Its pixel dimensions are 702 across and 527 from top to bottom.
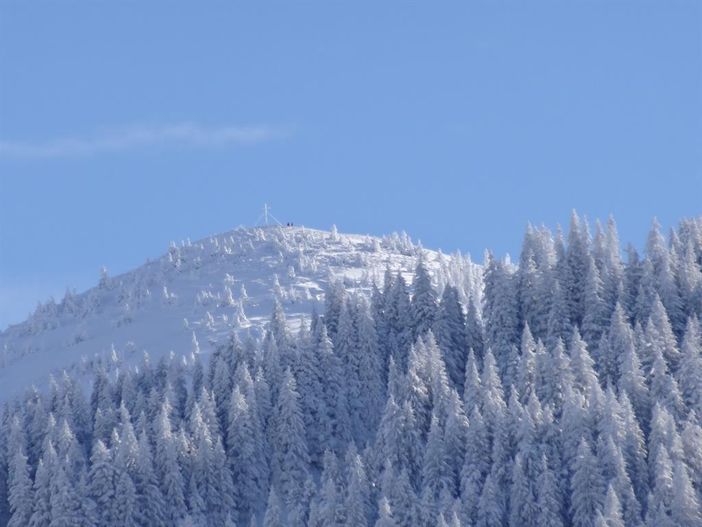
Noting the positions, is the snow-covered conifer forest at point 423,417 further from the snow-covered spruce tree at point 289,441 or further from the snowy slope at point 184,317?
the snowy slope at point 184,317

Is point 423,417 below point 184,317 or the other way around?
below

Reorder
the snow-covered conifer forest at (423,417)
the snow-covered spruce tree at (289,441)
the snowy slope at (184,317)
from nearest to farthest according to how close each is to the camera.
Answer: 1. the snow-covered conifer forest at (423,417)
2. the snow-covered spruce tree at (289,441)
3. the snowy slope at (184,317)

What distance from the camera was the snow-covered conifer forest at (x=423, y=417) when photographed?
326ft

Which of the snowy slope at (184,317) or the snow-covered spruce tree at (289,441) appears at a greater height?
the snowy slope at (184,317)

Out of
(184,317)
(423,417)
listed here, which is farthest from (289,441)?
(184,317)

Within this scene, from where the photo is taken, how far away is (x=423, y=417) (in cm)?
11269

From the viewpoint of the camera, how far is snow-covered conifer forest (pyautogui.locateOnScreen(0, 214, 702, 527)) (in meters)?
99.2

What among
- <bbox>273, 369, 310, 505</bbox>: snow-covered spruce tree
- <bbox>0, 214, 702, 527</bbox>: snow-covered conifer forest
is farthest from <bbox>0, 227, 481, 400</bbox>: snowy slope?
<bbox>273, 369, 310, 505</bbox>: snow-covered spruce tree

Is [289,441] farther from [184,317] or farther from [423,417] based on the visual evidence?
[184,317]

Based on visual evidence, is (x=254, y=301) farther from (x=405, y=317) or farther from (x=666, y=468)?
(x=666, y=468)

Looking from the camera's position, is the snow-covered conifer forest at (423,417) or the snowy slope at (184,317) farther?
the snowy slope at (184,317)

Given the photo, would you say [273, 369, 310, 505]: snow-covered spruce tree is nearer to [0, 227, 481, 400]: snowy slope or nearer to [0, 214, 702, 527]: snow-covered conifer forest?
[0, 214, 702, 527]: snow-covered conifer forest

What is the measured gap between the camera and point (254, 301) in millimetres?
184000

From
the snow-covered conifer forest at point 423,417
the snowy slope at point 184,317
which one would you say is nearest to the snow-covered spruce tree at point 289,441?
the snow-covered conifer forest at point 423,417
